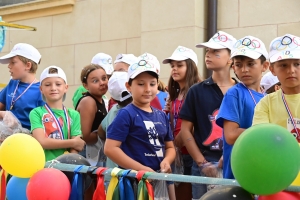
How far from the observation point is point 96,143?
6016 millimetres

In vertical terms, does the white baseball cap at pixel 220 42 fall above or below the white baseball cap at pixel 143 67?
above

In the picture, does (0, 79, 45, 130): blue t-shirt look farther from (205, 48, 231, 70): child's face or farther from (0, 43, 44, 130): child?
(205, 48, 231, 70): child's face

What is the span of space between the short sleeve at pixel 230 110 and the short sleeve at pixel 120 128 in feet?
2.41

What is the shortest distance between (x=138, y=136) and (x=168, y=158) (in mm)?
293

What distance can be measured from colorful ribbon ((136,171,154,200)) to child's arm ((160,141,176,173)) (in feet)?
2.18

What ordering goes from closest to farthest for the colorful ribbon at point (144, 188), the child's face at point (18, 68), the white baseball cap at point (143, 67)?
the colorful ribbon at point (144, 188)
the white baseball cap at point (143, 67)
the child's face at point (18, 68)

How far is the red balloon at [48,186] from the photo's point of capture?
12.9ft

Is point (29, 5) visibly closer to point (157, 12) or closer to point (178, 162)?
point (157, 12)

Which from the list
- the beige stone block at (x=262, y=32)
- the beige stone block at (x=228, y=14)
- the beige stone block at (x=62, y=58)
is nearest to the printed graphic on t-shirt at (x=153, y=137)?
the beige stone block at (x=262, y=32)

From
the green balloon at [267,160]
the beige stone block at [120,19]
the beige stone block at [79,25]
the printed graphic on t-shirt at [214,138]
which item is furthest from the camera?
the beige stone block at [79,25]

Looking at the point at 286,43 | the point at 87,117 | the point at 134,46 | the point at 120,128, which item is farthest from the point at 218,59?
the point at 134,46

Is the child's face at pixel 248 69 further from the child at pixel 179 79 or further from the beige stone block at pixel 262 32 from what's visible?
the beige stone block at pixel 262 32

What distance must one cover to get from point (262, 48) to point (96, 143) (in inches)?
87.8

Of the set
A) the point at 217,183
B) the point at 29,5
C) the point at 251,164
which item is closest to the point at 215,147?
the point at 217,183
